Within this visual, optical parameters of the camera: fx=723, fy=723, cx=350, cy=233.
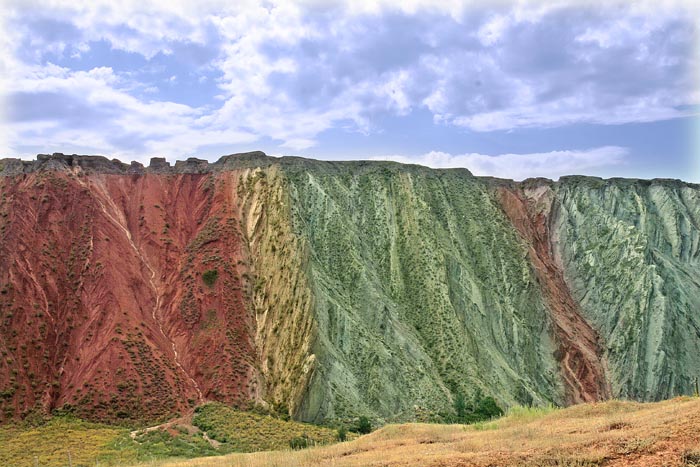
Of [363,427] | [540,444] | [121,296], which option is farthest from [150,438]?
[540,444]

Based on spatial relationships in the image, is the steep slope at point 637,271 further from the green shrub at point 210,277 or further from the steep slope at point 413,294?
the green shrub at point 210,277

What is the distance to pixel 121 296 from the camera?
4484 cm

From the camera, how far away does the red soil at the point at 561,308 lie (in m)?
52.5

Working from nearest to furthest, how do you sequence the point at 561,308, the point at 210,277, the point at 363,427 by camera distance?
the point at 363,427 < the point at 210,277 < the point at 561,308

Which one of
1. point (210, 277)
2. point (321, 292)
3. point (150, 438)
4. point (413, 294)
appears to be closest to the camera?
→ point (150, 438)

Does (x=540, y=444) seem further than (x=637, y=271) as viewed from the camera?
No

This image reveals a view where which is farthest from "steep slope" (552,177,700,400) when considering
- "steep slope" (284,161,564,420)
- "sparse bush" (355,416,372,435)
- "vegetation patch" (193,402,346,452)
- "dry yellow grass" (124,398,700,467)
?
"dry yellow grass" (124,398,700,467)

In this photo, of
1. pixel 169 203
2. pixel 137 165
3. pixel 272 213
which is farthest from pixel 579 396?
pixel 137 165

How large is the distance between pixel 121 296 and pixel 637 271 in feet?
129

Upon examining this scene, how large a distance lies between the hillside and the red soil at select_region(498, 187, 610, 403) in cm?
19

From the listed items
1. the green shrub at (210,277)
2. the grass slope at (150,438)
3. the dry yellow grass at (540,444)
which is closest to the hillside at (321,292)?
the green shrub at (210,277)

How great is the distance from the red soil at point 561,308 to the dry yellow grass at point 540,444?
2906 cm

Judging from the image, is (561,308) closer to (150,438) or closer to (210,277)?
(210,277)

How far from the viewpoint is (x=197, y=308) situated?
4553cm
